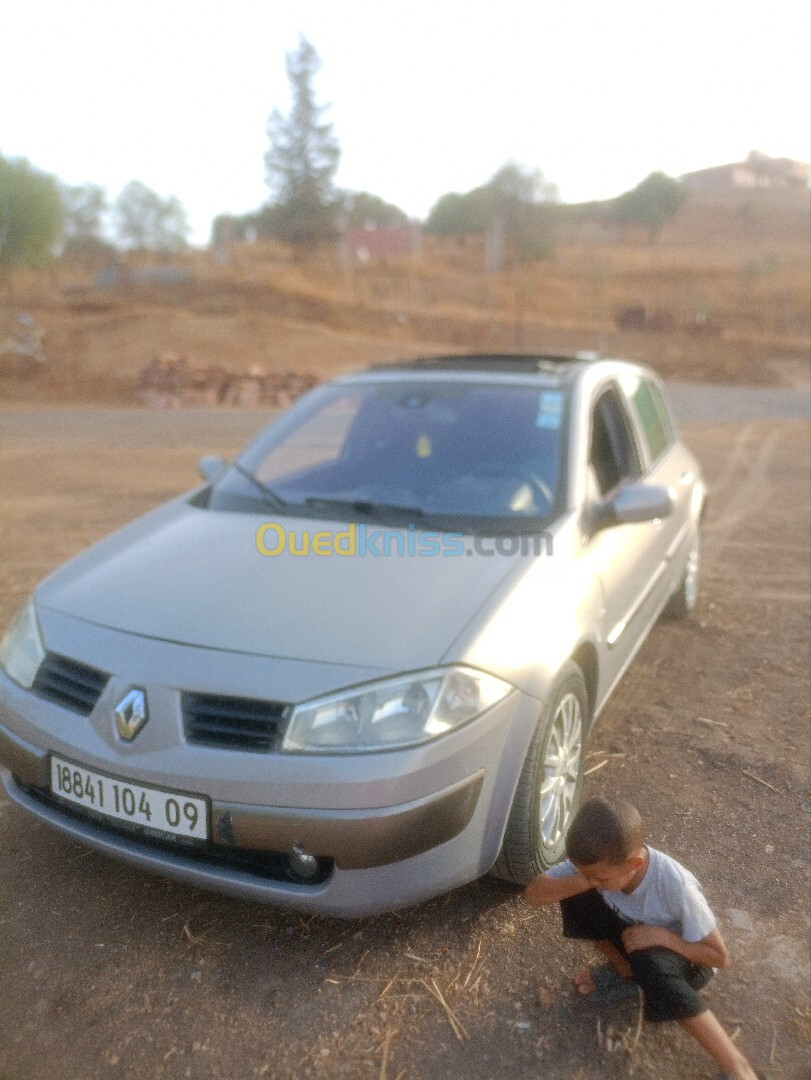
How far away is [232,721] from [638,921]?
45.1 inches

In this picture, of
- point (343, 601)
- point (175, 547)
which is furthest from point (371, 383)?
point (343, 601)

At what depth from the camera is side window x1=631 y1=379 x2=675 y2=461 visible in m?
4.53

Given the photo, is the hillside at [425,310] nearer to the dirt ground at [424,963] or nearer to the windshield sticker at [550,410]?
the windshield sticker at [550,410]

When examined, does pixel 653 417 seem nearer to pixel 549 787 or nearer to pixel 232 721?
pixel 549 787

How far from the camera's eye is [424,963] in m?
2.48

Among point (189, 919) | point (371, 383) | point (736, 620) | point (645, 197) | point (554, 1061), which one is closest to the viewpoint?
point (554, 1061)

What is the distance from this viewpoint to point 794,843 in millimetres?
3014

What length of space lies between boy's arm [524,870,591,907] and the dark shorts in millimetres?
A: 27

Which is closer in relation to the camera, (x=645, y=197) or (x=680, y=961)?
(x=680, y=961)

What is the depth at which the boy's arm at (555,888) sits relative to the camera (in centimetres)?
232

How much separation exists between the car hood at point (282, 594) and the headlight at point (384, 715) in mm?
66

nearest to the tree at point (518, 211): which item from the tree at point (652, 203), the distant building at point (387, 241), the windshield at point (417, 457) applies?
the distant building at point (387, 241)

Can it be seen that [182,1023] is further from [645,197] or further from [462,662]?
[645,197]

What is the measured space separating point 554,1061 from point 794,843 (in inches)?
51.2
